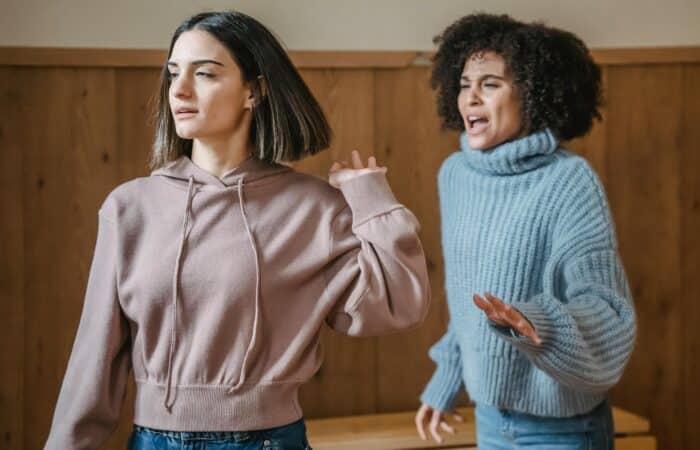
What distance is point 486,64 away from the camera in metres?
1.98

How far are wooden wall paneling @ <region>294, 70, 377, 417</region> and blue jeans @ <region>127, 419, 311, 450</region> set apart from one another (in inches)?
57.0

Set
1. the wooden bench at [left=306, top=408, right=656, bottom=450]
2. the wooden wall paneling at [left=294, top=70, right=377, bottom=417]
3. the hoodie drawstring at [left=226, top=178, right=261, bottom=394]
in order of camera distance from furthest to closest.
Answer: the wooden wall paneling at [left=294, top=70, right=377, bottom=417]
the wooden bench at [left=306, top=408, right=656, bottom=450]
the hoodie drawstring at [left=226, top=178, right=261, bottom=394]

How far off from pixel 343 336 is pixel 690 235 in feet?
3.98

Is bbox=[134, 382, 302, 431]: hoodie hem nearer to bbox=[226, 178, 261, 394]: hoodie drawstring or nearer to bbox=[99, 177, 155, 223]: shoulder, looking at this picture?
bbox=[226, 178, 261, 394]: hoodie drawstring

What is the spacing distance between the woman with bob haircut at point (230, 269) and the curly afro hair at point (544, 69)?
652 mm

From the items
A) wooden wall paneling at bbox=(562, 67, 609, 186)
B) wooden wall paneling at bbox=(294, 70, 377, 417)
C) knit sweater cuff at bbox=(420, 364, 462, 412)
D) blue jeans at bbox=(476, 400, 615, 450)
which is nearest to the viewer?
blue jeans at bbox=(476, 400, 615, 450)

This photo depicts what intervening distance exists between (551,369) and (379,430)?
44.7 inches

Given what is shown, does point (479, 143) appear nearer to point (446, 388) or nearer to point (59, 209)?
point (446, 388)

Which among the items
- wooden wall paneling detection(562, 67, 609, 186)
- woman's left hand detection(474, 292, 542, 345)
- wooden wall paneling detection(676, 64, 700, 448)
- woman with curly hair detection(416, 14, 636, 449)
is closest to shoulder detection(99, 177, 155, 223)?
woman's left hand detection(474, 292, 542, 345)

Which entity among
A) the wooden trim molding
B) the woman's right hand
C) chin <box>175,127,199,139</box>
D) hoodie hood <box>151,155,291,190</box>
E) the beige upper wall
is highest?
the beige upper wall

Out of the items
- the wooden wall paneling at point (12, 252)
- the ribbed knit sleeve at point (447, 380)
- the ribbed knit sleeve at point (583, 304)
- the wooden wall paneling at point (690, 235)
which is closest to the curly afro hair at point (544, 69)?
the ribbed knit sleeve at point (583, 304)

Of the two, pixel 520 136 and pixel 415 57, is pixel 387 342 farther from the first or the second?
pixel 520 136

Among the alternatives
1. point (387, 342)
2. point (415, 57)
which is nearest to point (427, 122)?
point (415, 57)

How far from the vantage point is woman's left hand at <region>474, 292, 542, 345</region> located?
1.45 meters
